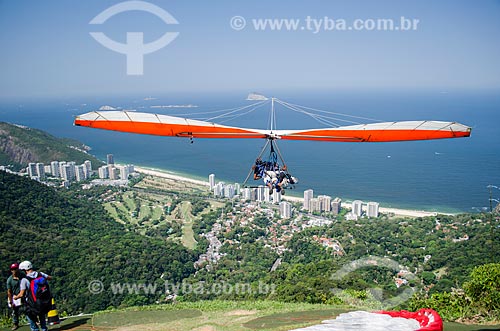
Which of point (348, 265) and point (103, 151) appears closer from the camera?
point (348, 265)

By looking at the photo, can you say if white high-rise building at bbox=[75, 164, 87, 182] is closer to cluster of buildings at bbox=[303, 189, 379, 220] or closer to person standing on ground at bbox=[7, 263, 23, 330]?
cluster of buildings at bbox=[303, 189, 379, 220]

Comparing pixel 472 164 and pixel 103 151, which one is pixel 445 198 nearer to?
pixel 472 164

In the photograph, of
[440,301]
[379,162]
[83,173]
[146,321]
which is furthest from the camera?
[379,162]

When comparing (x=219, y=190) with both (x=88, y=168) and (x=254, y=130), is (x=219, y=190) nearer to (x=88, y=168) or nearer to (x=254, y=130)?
(x=88, y=168)

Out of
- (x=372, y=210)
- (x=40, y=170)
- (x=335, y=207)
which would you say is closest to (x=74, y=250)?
(x=335, y=207)

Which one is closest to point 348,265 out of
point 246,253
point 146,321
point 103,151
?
point 246,253

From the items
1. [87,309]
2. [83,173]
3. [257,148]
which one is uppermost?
[257,148]

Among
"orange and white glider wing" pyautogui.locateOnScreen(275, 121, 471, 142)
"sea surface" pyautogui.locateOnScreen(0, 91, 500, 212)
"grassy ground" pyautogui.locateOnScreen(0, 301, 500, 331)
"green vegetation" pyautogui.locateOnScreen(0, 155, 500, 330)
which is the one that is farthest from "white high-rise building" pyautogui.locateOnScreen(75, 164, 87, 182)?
"orange and white glider wing" pyautogui.locateOnScreen(275, 121, 471, 142)
